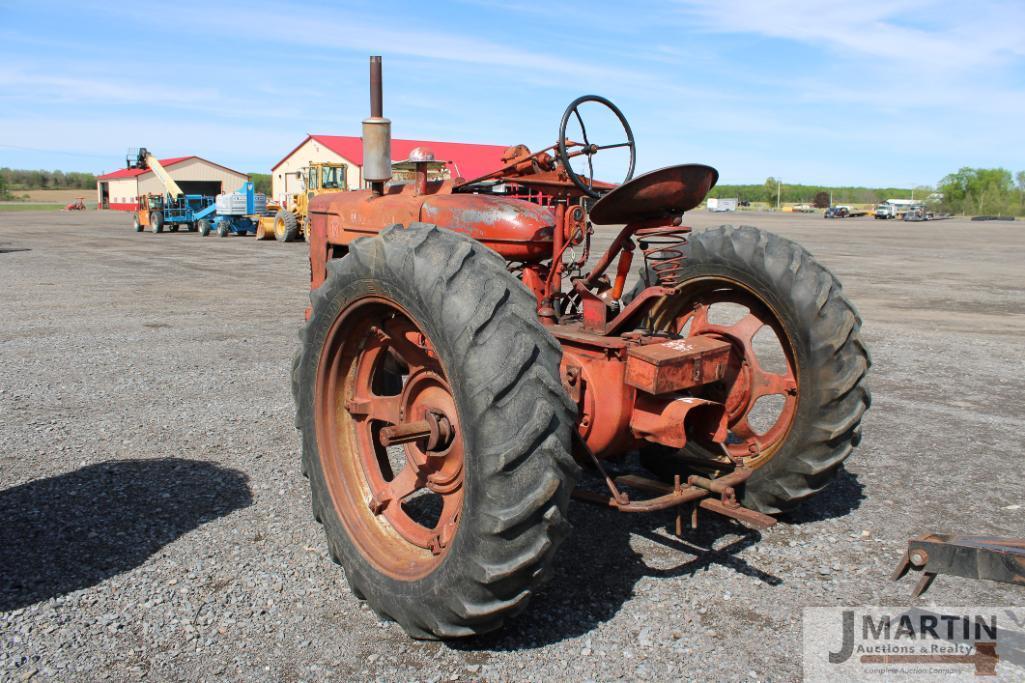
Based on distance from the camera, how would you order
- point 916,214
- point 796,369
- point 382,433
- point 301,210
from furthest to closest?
point 916,214 → point 301,210 → point 796,369 → point 382,433

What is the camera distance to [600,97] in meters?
4.54

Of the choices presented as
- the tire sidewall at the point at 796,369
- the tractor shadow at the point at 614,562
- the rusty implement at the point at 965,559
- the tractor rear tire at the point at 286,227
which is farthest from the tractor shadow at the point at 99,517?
the tractor rear tire at the point at 286,227

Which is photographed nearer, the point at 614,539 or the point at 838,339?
the point at 838,339

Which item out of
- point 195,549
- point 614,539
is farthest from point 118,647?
point 614,539

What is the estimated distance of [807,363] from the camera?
378cm

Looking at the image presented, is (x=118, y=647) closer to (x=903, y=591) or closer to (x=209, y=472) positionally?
(x=209, y=472)

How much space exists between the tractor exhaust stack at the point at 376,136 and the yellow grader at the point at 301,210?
74.9ft

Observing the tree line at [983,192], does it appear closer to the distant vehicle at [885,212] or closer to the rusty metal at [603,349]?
the distant vehicle at [885,212]

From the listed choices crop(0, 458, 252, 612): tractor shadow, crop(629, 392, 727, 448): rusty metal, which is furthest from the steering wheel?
crop(0, 458, 252, 612): tractor shadow

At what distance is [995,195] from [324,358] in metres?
96.1

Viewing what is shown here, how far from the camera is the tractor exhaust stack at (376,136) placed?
4832 millimetres

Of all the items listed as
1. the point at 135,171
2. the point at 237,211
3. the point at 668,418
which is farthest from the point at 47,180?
the point at 668,418

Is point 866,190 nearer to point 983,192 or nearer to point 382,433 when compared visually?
point 983,192

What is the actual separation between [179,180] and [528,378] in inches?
2575
